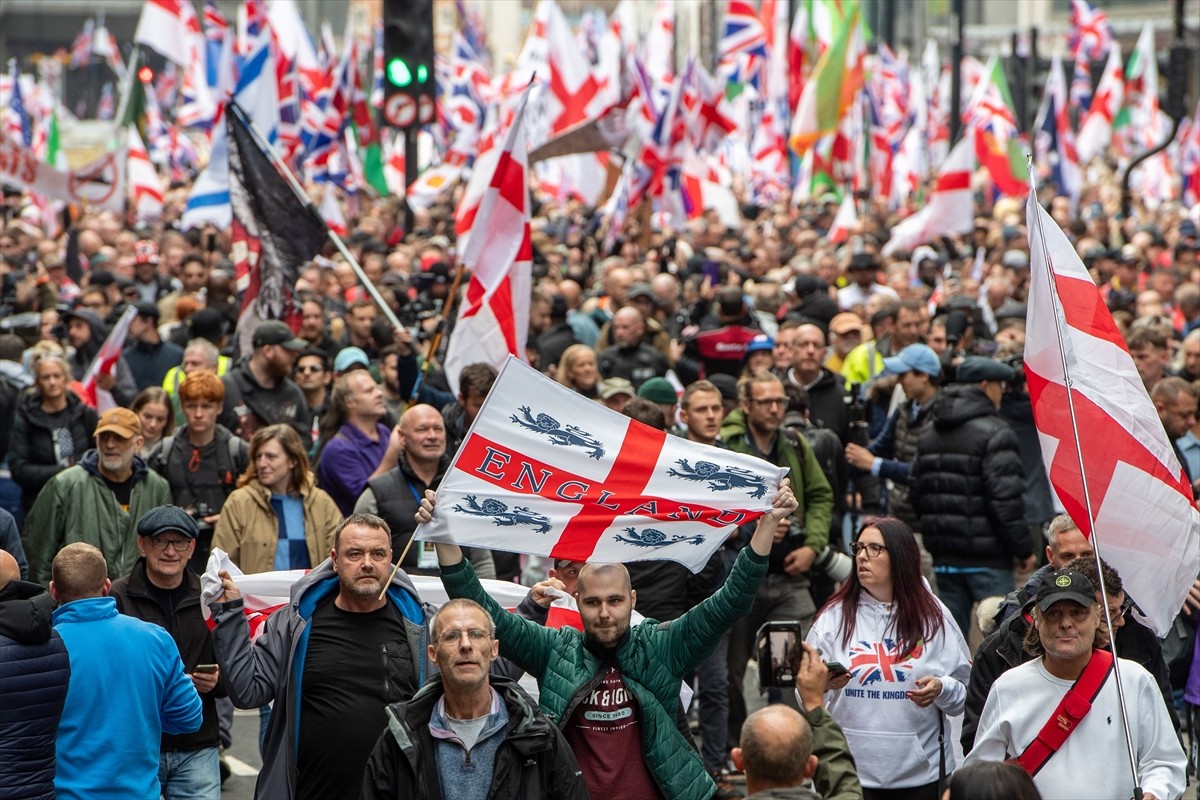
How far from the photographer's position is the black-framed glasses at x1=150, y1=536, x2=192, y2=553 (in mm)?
6387

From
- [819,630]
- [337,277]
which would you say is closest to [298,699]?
[819,630]

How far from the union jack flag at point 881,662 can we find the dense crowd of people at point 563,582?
0.03 ft

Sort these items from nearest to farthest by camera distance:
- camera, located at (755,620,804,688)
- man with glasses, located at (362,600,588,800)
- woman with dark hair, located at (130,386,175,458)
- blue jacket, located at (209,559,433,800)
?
man with glasses, located at (362,600,588,800), camera, located at (755,620,804,688), blue jacket, located at (209,559,433,800), woman with dark hair, located at (130,386,175,458)

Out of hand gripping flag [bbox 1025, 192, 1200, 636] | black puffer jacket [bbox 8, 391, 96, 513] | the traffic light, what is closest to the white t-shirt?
hand gripping flag [bbox 1025, 192, 1200, 636]

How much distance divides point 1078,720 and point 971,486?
3442mm

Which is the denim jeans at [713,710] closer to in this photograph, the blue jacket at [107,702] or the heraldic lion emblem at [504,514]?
the heraldic lion emblem at [504,514]

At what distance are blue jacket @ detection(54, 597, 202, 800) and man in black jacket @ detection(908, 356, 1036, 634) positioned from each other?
4.09m

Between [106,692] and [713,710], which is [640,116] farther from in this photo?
[106,692]

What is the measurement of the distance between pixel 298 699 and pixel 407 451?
205 cm

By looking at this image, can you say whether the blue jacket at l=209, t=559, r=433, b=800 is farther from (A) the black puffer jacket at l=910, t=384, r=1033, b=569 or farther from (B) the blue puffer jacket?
(A) the black puffer jacket at l=910, t=384, r=1033, b=569

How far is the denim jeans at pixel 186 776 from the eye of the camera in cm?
636

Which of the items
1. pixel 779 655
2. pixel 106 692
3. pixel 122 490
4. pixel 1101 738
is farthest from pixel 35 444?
pixel 1101 738

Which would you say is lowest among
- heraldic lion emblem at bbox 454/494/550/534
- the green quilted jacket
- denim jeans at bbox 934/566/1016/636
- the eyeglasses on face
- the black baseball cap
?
denim jeans at bbox 934/566/1016/636

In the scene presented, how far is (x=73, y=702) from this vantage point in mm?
5648
